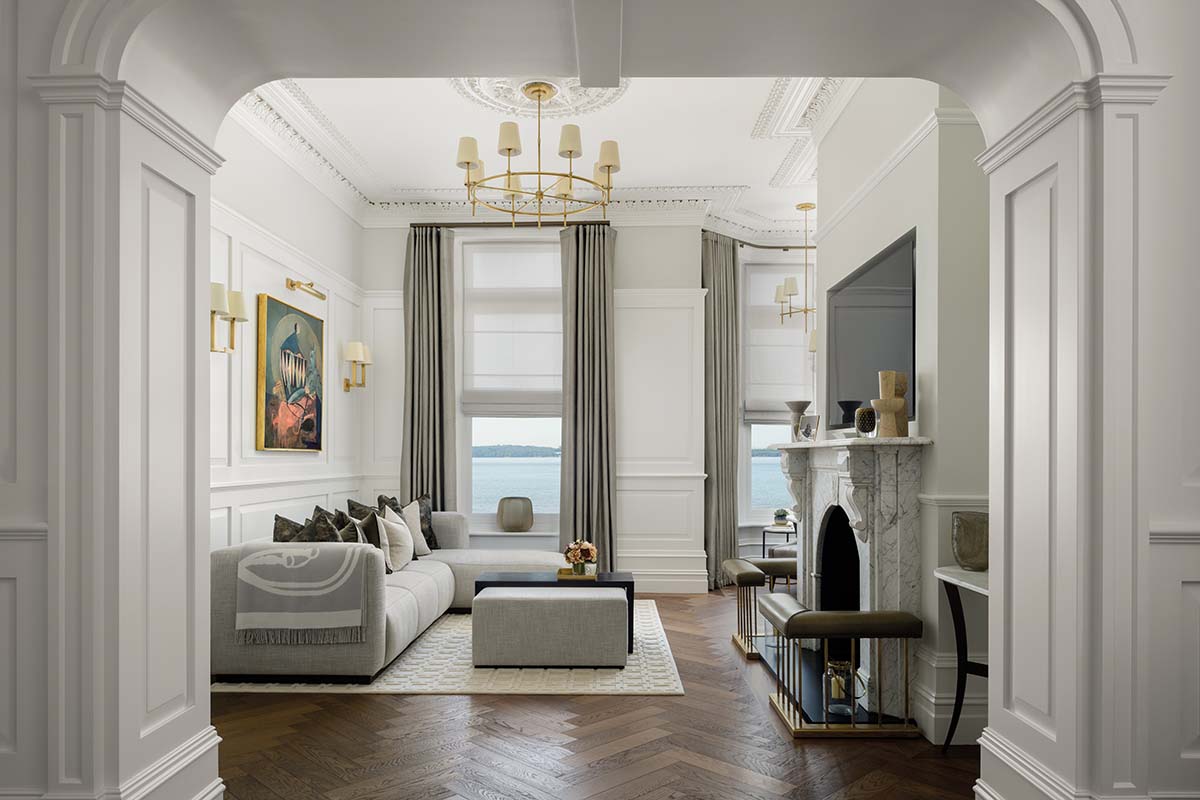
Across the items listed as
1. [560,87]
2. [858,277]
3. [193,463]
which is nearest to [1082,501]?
[193,463]

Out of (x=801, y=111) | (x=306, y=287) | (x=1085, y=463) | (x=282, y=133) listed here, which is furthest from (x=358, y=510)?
(x=1085, y=463)

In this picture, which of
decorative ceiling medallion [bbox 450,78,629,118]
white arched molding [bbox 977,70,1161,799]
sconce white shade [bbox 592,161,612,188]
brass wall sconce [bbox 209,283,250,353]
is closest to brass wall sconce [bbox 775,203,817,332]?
sconce white shade [bbox 592,161,612,188]

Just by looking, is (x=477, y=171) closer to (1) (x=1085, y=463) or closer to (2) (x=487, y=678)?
(2) (x=487, y=678)

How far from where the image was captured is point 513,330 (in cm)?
771

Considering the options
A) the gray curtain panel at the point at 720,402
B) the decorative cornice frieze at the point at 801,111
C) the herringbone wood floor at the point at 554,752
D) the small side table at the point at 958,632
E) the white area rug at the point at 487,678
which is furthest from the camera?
the gray curtain panel at the point at 720,402

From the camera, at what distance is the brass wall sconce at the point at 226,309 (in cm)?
458

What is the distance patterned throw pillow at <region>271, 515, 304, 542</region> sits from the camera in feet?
16.1

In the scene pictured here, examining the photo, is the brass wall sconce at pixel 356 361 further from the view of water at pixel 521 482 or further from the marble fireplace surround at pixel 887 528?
the marble fireplace surround at pixel 887 528

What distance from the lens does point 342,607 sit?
449 centimetres

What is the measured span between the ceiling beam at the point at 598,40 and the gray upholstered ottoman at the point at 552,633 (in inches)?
124

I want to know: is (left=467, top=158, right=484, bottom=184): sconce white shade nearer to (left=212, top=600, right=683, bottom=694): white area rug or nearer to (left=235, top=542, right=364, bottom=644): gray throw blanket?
(left=235, top=542, right=364, bottom=644): gray throw blanket

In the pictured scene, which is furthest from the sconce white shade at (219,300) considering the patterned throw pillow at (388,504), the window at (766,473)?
the window at (766,473)

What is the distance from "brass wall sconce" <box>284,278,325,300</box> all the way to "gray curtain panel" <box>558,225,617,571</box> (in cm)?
206

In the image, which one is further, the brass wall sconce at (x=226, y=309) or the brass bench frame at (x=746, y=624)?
the brass bench frame at (x=746, y=624)
